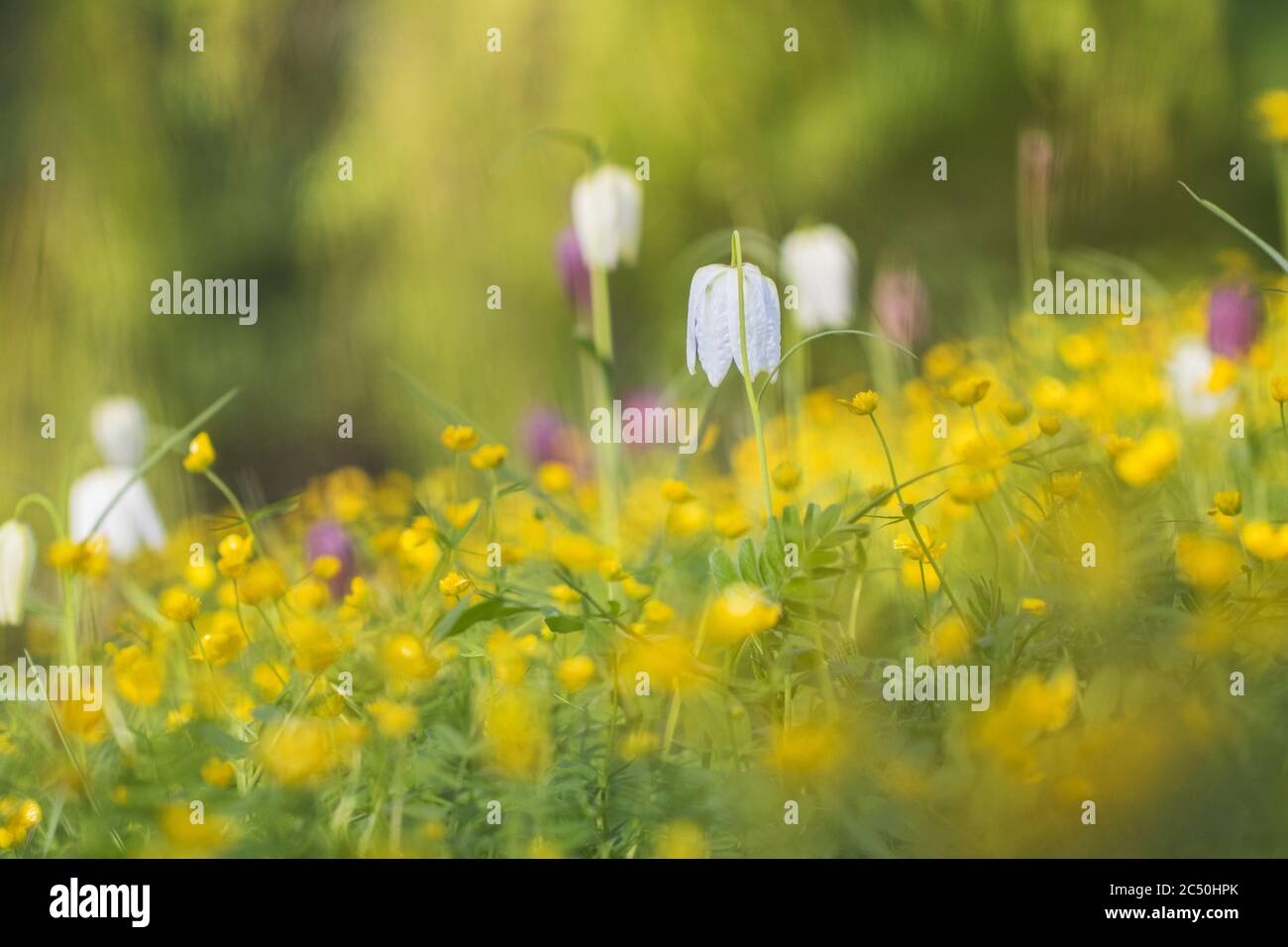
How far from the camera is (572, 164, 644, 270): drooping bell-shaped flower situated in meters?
1.41

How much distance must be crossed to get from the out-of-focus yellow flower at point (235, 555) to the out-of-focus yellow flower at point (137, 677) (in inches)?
5.0

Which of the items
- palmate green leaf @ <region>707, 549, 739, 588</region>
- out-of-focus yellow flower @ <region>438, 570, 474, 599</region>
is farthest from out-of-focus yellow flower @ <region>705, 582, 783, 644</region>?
out-of-focus yellow flower @ <region>438, 570, 474, 599</region>

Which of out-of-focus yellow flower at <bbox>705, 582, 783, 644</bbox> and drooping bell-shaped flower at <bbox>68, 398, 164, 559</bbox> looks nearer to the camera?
out-of-focus yellow flower at <bbox>705, 582, 783, 644</bbox>

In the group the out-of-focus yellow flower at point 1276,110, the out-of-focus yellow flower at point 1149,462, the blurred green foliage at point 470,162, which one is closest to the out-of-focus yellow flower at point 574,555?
the out-of-focus yellow flower at point 1149,462

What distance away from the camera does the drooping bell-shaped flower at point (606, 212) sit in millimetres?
1409

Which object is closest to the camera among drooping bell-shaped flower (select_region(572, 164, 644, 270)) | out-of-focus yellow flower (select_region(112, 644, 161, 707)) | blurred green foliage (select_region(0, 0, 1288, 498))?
out-of-focus yellow flower (select_region(112, 644, 161, 707))

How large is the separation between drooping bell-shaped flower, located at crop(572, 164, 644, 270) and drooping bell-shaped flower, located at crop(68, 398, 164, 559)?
0.58 metres

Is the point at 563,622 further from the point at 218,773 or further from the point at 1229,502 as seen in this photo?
the point at 1229,502

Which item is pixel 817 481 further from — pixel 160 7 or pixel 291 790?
pixel 160 7

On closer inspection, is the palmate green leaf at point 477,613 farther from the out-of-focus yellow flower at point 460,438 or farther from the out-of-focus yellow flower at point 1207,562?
the out-of-focus yellow flower at point 1207,562

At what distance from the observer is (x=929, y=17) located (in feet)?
5.56

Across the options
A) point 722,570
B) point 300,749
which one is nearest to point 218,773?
point 300,749

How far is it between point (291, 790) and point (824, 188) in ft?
4.08

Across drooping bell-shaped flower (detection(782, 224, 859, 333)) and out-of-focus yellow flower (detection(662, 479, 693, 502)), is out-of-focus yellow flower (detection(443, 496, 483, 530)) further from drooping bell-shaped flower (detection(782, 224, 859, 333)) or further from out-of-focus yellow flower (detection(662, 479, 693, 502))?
drooping bell-shaped flower (detection(782, 224, 859, 333))
